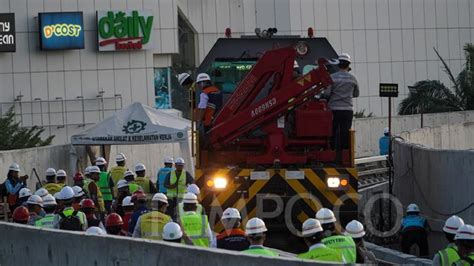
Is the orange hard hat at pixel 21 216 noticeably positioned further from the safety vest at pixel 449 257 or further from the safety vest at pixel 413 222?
the safety vest at pixel 449 257

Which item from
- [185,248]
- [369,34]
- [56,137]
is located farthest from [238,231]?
[369,34]

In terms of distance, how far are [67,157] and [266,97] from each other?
14003 mm

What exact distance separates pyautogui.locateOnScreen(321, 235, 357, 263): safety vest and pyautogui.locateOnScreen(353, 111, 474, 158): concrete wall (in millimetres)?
36329

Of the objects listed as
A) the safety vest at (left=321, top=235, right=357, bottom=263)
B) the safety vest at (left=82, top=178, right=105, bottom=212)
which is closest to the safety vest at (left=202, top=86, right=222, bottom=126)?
the safety vest at (left=82, top=178, right=105, bottom=212)

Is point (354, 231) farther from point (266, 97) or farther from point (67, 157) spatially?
point (67, 157)

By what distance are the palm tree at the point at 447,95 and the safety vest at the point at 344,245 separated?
41.6 meters

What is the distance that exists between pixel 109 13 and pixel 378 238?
3220 cm

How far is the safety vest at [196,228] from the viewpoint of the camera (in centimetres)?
1342

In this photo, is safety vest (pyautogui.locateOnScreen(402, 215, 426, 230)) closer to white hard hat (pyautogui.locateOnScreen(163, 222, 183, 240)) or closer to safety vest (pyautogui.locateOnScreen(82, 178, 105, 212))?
safety vest (pyautogui.locateOnScreen(82, 178, 105, 212))

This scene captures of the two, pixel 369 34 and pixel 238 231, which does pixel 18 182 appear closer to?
pixel 238 231

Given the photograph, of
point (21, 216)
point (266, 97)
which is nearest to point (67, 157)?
point (266, 97)

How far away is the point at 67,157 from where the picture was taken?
1251 inches

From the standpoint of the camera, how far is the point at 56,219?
15.2 metres

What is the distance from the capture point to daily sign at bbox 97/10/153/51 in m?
51.0
